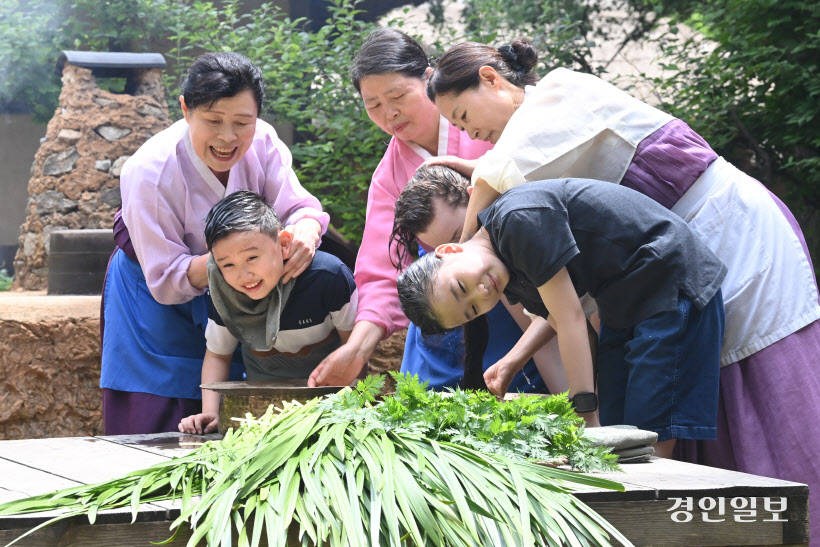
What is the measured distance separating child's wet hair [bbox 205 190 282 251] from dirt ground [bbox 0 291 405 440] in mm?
2066

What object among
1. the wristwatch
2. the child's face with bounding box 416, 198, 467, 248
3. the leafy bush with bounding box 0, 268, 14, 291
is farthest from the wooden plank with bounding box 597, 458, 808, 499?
the leafy bush with bounding box 0, 268, 14, 291

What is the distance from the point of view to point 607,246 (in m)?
2.20

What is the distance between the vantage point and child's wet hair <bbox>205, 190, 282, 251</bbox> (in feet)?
9.18

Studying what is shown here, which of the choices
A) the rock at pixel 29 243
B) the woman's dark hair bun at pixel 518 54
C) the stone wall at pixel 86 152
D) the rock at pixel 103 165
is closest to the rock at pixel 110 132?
the stone wall at pixel 86 152

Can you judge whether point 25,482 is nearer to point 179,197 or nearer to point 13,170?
point 179,197

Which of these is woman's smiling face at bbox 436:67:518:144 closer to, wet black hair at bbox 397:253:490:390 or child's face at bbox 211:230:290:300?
wet black hair at bbox 397:253:490:390

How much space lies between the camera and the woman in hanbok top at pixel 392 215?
286cm

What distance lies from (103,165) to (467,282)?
16.9 feet

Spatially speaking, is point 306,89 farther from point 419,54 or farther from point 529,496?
point 529,496

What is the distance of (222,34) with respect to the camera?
7406mm

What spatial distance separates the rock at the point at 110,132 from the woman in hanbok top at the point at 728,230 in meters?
4.94

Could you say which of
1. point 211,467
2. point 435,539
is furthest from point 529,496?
point 211,467

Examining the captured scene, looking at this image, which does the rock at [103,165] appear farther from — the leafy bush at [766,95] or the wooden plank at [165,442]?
the wooden plank at [165,442]

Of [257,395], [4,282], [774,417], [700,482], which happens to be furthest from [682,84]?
[4,282]
